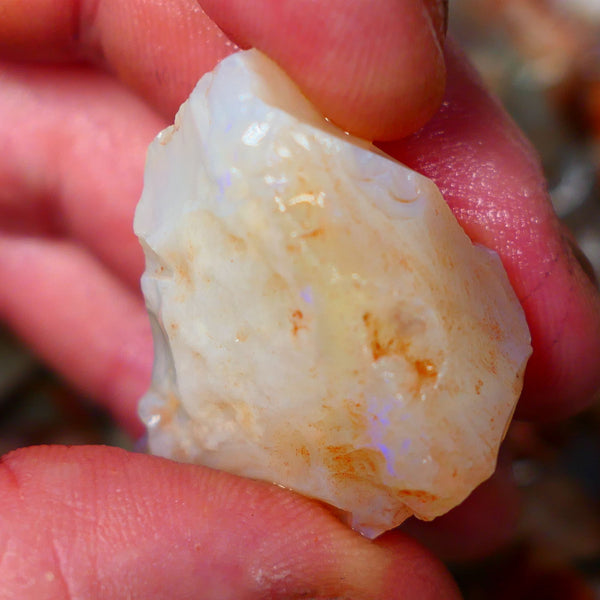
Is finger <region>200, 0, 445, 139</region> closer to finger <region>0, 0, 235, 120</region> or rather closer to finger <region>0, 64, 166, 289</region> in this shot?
finger <region>0, 0, 235, 120</region>

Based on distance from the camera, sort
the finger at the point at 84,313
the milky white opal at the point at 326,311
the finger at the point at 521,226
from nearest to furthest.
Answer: the milky white opal at the point at 326,311
the finger at the point at 521,226
the finger at the point at 84,313

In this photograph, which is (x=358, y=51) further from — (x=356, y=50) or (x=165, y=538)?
(x=165, y=538)

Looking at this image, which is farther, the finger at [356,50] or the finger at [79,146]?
the finger at [79,146]

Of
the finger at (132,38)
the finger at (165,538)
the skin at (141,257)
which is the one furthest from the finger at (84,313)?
the finger at (165,538)

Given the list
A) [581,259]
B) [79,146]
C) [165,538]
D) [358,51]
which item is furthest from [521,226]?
[79,146]

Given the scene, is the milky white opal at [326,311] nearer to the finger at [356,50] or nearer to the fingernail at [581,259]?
the finger at [356,50]

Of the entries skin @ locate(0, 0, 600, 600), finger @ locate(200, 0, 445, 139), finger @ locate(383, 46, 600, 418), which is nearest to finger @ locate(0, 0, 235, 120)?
skin @ locate(0, 0, 600, 600)
